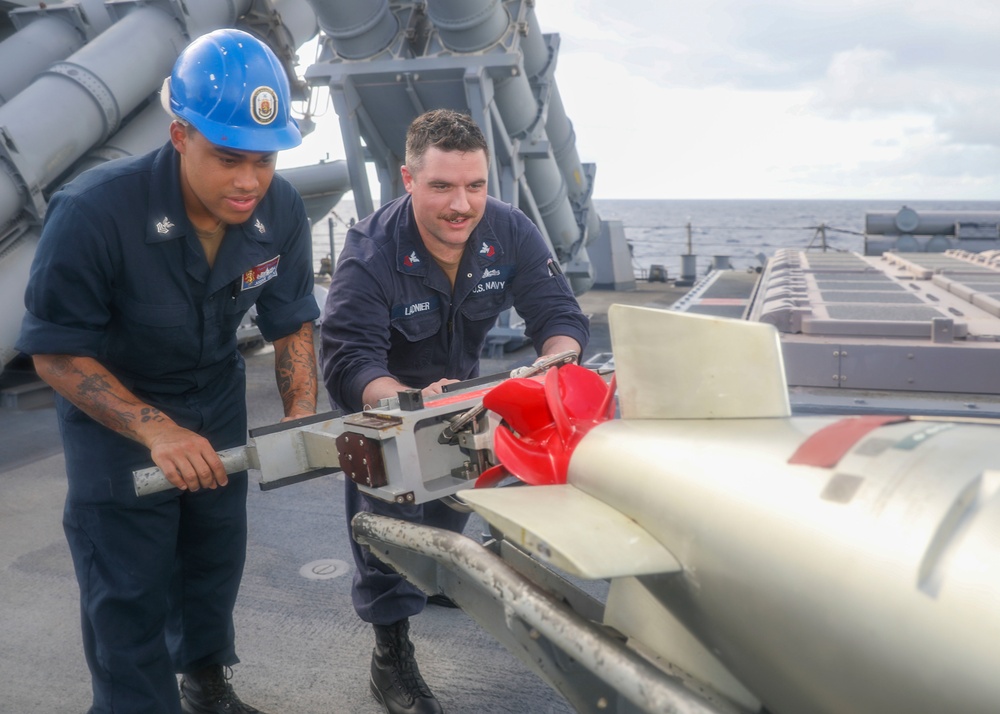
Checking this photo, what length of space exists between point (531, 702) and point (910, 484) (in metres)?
1.79

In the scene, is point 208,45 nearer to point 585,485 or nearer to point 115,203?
point 115,203

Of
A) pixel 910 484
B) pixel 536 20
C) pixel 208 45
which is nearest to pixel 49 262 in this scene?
pixel 208 45

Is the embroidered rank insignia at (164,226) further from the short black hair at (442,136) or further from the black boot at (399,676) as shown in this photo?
the black boot at (399,676)

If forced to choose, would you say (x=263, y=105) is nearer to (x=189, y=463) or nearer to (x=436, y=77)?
(x=189, y=463)

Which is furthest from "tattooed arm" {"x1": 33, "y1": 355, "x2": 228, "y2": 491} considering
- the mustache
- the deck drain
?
the deck drain

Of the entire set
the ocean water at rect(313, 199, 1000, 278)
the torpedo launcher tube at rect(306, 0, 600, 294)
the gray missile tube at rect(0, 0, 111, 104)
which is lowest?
the ocean water at rect(313, 199, 1000, 278)

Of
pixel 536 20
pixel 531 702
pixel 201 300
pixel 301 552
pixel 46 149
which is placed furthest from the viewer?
pixel 536 20

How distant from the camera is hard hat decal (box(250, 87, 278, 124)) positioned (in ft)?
6.15

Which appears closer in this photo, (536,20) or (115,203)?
(115,203)

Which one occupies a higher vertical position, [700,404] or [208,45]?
[208,45]

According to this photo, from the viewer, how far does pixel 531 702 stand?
8.34ft

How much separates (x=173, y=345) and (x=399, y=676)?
3.66 feet

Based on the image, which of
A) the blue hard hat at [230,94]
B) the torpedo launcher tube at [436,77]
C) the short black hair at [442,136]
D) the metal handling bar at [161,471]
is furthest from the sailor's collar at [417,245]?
the torpedo launcher tube at [436,77]

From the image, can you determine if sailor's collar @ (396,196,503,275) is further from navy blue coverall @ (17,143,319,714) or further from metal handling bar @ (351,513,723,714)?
metal handling bar @ (351,513,723,714)
